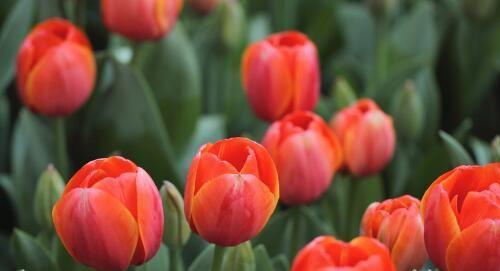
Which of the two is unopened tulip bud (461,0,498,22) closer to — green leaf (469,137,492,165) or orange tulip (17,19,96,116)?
green leaf (469,137,492,165)

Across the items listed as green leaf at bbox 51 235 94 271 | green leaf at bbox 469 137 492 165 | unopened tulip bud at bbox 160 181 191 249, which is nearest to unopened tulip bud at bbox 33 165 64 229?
green leaf at bbox 51 235 94 271

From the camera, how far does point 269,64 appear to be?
37.4 inches

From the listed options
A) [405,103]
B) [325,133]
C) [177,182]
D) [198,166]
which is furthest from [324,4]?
[198,166]

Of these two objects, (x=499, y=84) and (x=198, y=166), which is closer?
(x=198, y=166)

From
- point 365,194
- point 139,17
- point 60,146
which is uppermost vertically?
point 139,17

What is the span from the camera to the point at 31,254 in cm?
87

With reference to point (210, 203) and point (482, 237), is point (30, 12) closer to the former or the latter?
point (210, 203)

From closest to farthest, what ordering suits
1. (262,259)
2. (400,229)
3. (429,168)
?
(400,229), (262,259), (429,168)

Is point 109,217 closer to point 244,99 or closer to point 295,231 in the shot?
point 295,231

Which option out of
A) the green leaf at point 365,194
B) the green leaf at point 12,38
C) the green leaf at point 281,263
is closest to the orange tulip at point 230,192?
the green leaf at point 281,263

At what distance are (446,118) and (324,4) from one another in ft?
0.93

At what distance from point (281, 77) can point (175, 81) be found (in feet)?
0.82

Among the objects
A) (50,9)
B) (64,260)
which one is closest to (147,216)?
(64,260)

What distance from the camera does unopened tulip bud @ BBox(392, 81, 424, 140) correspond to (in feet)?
3.61
